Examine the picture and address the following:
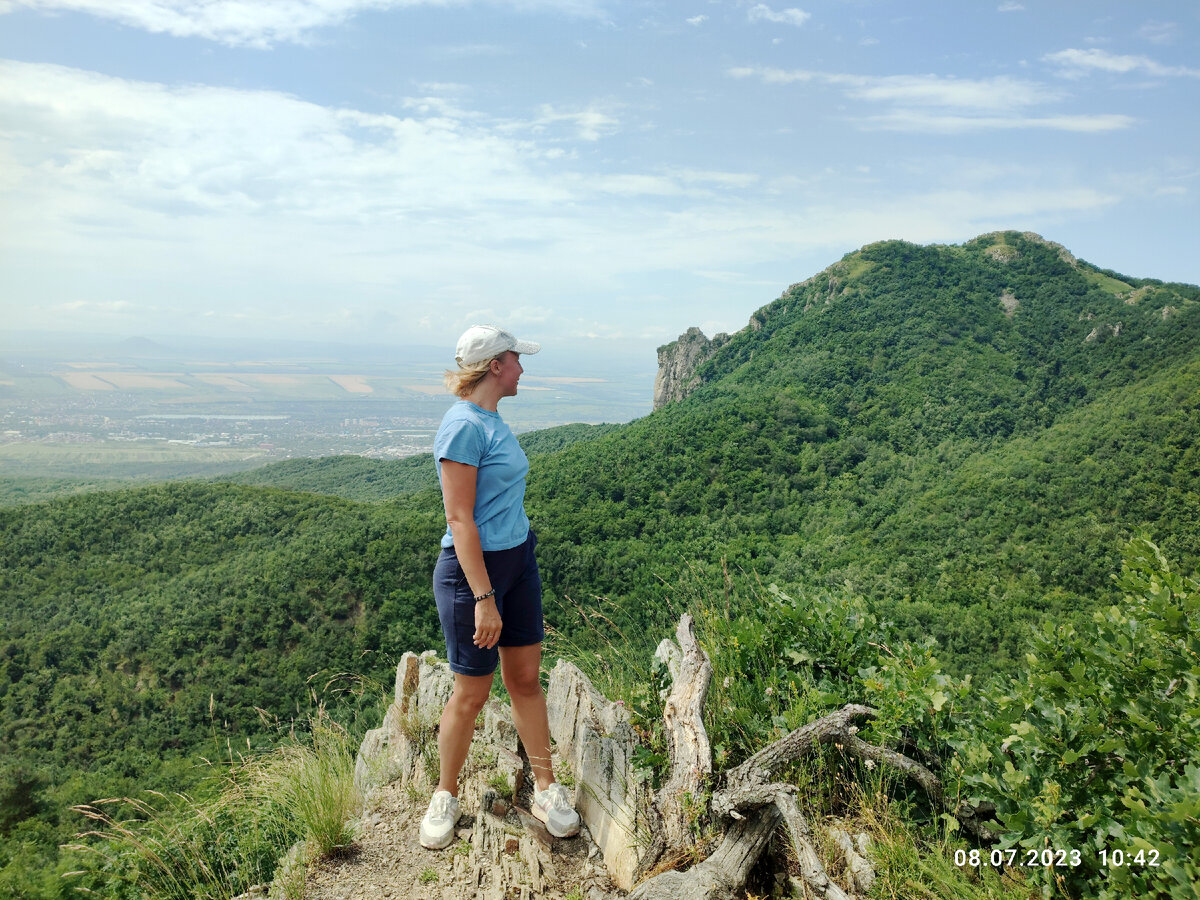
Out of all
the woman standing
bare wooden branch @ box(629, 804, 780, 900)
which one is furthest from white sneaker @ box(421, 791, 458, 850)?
bare wooden branch @ box(629, 804, 780, 900)

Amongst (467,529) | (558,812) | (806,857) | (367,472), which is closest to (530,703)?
(558,812)

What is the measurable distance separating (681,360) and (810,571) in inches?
1351

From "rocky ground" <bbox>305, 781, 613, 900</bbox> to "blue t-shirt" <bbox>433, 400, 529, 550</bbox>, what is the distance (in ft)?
4.33

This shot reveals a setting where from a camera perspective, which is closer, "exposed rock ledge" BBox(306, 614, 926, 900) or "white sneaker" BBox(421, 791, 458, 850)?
"exposed rock ledge" BBox(306, 614, 926, 900)

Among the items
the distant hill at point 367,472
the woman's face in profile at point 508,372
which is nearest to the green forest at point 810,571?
the woman's face in profile at point 508,372

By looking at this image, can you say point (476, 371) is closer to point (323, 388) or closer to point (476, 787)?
point (476, 787)

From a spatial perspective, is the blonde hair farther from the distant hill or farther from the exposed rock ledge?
the distant hill

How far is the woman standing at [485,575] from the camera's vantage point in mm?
2508

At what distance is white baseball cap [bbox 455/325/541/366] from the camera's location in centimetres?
265

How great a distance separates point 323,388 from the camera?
156125mm

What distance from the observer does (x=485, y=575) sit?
2.54 meters

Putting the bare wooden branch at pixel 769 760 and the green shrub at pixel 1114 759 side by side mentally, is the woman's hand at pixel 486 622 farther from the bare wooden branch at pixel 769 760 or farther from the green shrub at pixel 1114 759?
the green shrub at pixel 1114 759

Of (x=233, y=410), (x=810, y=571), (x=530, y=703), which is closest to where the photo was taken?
(x=530, y=703)
